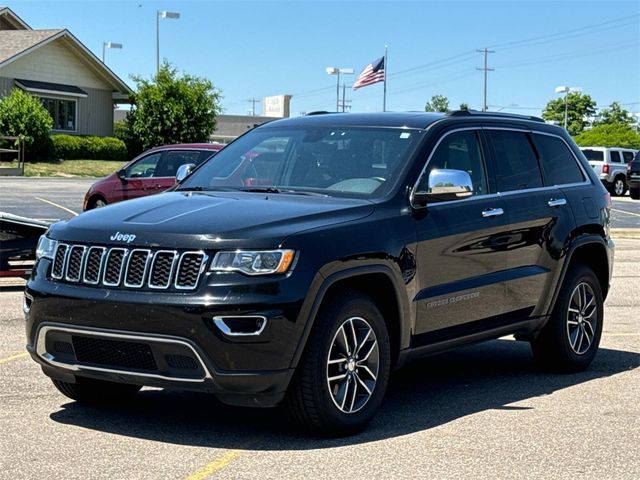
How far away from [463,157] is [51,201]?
901 inches

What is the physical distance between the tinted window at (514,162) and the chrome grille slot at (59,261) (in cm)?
304

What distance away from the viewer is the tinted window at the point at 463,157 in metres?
7.31

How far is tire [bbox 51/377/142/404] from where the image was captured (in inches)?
270

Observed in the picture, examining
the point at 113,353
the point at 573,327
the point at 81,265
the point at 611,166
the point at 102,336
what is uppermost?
the point at 81,265

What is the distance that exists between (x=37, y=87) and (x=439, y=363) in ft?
158

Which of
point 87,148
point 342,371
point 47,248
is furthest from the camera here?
point 87,148

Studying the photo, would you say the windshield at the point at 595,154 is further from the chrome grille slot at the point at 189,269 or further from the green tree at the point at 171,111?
the chrome grille slot at the point at 189,269

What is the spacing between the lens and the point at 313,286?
5.92 m

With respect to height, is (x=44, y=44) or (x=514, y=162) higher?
(x=44, y=44)

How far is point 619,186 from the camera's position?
43.0 meters

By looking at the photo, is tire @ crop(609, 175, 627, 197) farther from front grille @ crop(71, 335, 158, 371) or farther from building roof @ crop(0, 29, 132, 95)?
front grille @ crop(71, 335, 158, 371)

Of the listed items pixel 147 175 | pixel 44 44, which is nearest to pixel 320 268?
pixel 147 175

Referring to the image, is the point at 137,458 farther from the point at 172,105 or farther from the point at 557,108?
the point at 557,108

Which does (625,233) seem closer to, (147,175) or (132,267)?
(147,175)
